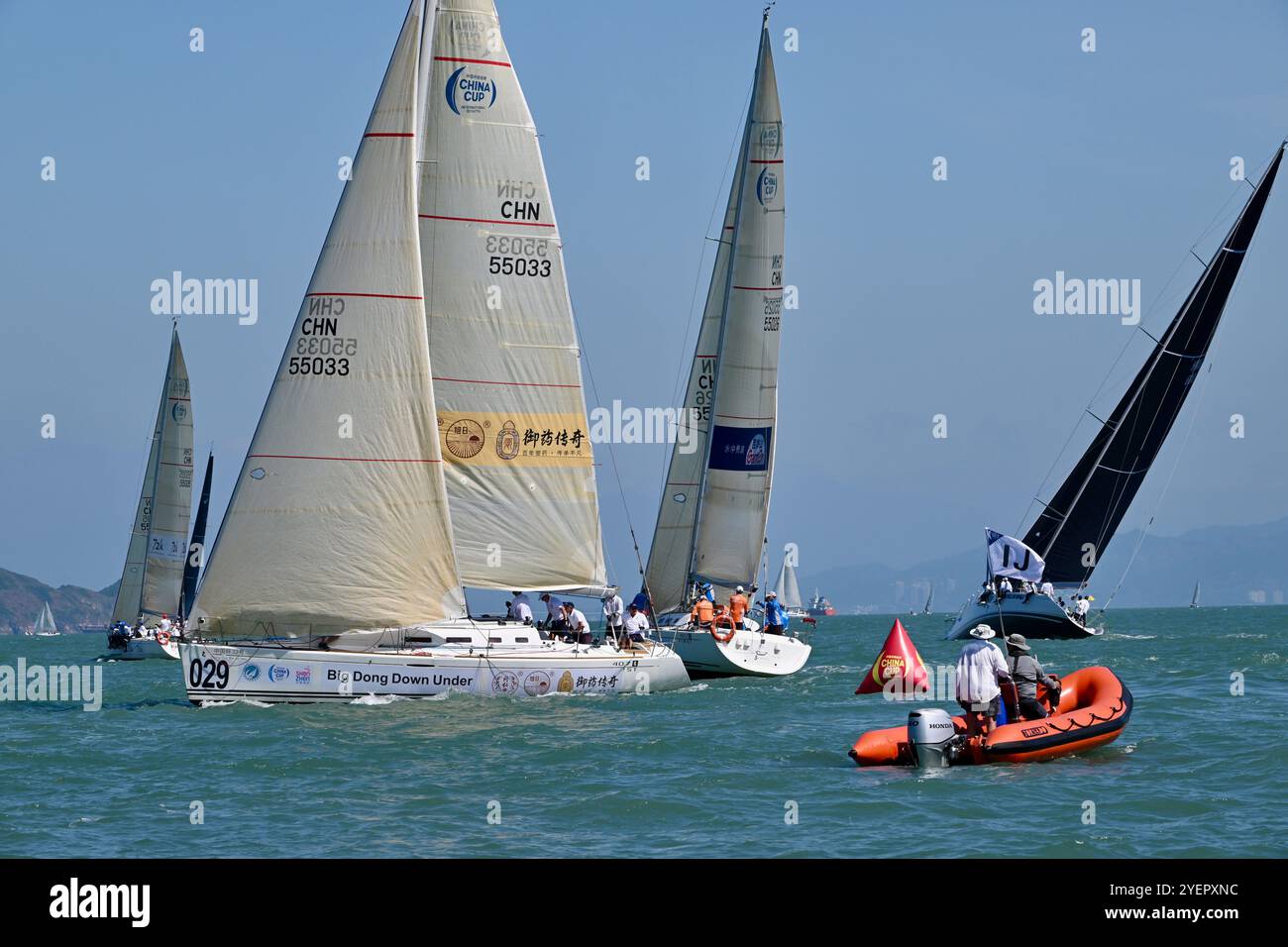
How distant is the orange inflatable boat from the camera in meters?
19.2

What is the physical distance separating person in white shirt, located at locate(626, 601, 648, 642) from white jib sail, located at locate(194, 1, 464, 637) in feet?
16.4

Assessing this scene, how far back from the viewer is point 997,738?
19.2 meters

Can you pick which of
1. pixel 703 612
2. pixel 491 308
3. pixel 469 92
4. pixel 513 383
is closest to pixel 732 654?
pixel 703 612

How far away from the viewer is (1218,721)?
942 inches

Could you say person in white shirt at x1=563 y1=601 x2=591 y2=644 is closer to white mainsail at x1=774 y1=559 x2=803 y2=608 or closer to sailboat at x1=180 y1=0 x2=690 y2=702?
sailboat at x1=180 y1=0 x2=690 y2=702

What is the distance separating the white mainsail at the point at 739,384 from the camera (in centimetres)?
3759

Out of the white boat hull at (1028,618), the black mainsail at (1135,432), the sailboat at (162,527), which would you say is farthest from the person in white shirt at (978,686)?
the sailboat at (162,527)

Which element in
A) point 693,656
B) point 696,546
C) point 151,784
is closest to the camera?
point 151,784

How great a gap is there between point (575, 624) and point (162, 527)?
35105 mm

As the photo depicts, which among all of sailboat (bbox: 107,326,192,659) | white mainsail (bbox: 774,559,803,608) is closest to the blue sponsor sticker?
sailboat (bbox: 107,326,192,659)
